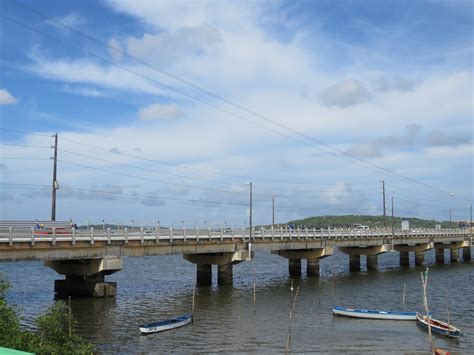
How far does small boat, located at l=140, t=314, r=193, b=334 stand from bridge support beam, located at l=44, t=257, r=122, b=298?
1062 cm

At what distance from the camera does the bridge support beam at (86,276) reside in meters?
47.0

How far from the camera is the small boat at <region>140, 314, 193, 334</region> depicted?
119 ft

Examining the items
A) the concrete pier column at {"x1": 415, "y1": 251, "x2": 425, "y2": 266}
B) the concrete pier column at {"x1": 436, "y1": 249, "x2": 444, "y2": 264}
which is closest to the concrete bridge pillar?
the concrete pier column at {"x1": 415, "y1": 251, "x2": 425, "y2": 266}

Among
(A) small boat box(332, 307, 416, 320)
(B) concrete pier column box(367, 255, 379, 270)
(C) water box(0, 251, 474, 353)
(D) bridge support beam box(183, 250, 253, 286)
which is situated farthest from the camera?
(B) concrete pier column box(367, 255, 379, 270)

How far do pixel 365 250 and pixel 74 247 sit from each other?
2339 inches

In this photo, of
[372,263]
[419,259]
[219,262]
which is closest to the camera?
[219,262]

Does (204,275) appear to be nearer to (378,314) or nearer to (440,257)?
(378,314)

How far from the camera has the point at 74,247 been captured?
144 feet

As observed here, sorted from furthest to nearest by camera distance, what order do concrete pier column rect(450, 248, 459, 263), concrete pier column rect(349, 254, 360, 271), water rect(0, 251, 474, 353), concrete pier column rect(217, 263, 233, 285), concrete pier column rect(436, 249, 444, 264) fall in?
concrete pier column rect(450, 248, 459, 263), concrete pier column rect(436, 249, 444, 264), concrete pier column rect(349, 254, 360, 271), concrete pier column rect(217, 263, 233, 285), water rect(0, 251, 474, 353)

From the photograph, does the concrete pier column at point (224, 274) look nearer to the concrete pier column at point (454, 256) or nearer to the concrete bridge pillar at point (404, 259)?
the concrete bridge pillar at point (404, 259)

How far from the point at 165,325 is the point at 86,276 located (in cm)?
1450

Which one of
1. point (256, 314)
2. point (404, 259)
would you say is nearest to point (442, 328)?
point (256, 314)

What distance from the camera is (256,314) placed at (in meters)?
44.7

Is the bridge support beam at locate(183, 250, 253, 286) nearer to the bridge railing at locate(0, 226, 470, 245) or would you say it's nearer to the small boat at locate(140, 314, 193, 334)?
the bridge railing at locate(0, 226, 470, 245)
